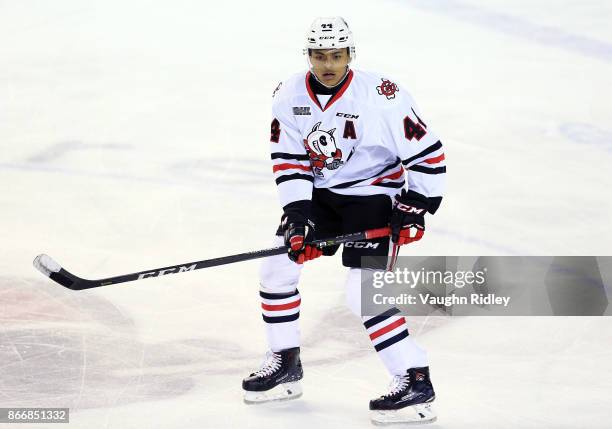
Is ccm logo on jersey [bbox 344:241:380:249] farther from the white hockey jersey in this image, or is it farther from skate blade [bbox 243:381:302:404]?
skate blade [bbox 243:381:302:404]

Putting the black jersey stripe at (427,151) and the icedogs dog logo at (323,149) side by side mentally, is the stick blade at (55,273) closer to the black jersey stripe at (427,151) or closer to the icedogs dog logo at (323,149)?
the icedogs dog logo at (323,149)

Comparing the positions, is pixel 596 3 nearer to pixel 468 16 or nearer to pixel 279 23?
pixel 468 16

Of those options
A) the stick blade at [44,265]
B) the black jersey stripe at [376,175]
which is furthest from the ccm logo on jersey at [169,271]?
the black jersey stripe at [376,175]

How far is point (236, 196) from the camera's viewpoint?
5375 mm

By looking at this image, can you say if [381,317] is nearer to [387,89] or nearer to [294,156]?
[294,156]

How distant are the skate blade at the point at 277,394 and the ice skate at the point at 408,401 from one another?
32 cm

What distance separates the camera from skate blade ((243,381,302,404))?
12.4 ft

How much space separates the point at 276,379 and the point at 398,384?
43cm

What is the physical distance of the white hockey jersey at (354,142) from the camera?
3.61 meters

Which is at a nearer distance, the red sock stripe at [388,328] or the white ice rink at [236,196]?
the red sock stripe at [388,328]

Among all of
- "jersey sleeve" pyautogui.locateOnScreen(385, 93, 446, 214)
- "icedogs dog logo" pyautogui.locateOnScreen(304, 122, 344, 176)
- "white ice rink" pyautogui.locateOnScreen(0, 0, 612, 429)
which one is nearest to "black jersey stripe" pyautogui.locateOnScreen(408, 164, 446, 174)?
"jersey sleeve" pyautogui.locateOnScreen(385, 93, 446, 214)

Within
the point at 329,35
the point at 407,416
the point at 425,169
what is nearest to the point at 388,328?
the point at 407,416

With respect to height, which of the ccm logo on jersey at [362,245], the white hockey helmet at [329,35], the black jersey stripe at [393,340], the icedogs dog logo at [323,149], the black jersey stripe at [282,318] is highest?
the white hockey helmet at [329,35]

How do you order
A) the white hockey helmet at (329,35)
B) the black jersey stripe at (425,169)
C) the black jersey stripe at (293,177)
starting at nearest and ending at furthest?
the white hockey helmet at (329,35) → the black jersey stripe at (425,169) → the black jersey stripe at (293,177)
